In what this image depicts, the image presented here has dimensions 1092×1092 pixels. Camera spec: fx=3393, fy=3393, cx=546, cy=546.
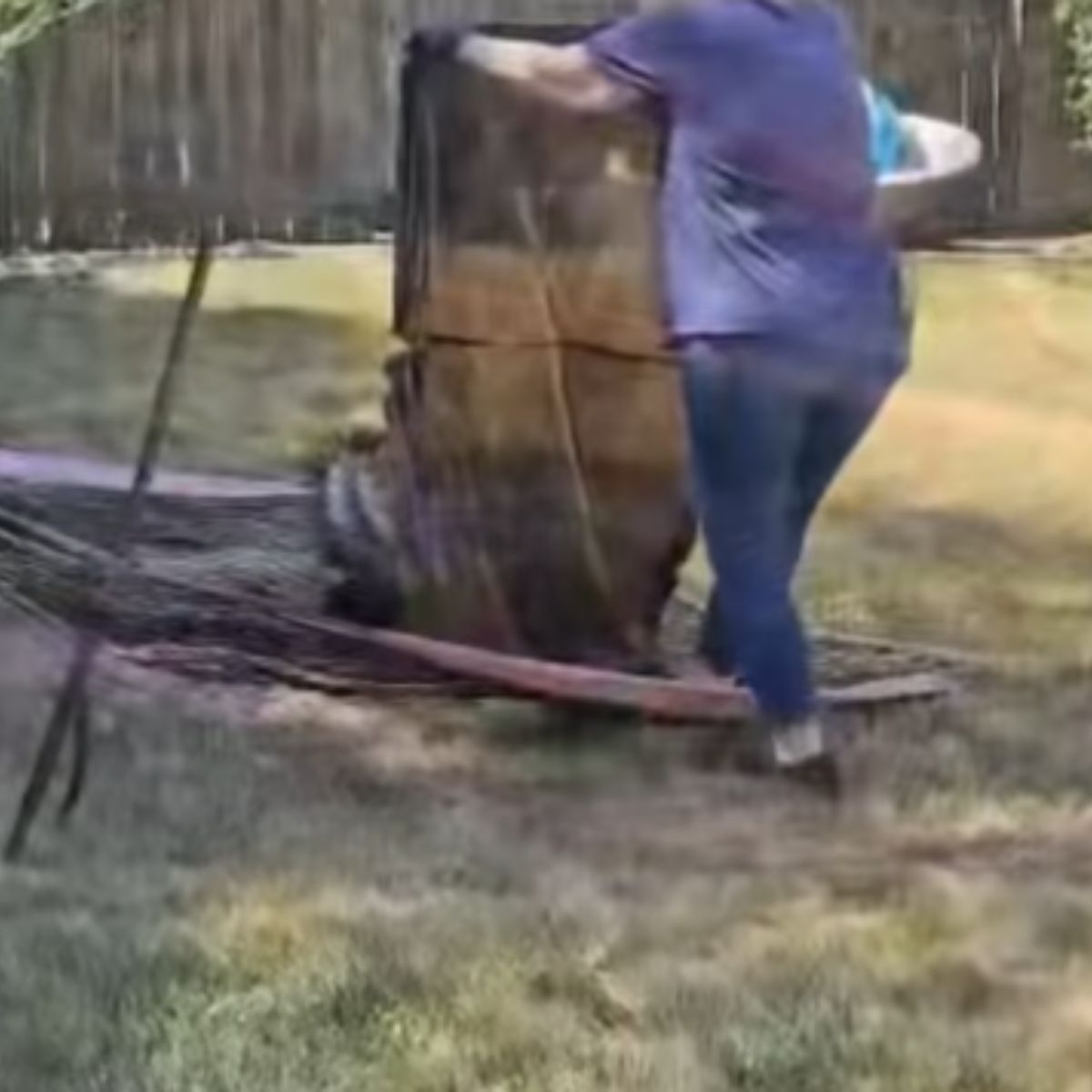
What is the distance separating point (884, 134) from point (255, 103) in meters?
0.30

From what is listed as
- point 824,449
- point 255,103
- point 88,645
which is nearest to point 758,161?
point 824,449

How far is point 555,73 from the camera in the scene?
1.46m

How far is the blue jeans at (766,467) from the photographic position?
1489 millimetres

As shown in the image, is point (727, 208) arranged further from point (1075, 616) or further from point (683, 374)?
point (1075, 616)

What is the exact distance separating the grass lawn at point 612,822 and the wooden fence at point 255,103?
0.09 ft

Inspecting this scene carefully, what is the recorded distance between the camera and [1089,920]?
1.59 metres

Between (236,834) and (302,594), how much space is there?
12cm

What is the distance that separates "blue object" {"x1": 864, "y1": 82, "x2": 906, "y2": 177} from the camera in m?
1.47

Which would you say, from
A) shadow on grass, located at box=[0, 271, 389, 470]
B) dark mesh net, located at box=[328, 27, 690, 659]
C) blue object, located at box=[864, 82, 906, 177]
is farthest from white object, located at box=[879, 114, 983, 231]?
shadow on grass, located at box=[0, 271, 389, 470]

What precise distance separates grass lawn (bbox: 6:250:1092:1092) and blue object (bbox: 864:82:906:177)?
0.21 ft

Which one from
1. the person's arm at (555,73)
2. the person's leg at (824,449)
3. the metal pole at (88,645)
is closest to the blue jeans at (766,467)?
the person's leg at (824,449)

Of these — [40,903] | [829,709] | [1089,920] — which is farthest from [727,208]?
[40,903]

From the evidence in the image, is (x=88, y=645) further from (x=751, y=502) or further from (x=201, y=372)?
(x=751, y=502)

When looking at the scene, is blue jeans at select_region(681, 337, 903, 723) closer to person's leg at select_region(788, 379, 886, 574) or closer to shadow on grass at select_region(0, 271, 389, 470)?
person's leg at select_region(788, 379, 886, 574)
